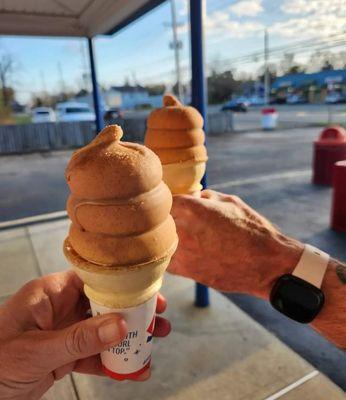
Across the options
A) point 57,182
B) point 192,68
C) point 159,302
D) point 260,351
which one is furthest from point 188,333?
point 57,182

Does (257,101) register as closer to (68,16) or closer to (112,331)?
(68,16)

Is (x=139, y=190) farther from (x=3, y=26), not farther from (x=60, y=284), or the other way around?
(x=3, y=26)

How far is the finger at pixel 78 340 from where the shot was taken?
43.3 inches

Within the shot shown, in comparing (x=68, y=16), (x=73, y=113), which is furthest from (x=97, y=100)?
(x=73, y=113)

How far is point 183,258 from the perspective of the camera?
161 cm

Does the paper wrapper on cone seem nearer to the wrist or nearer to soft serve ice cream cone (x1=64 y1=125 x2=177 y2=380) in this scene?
soft serve ice cream cone (x1=64 y1=125 x2=177 y2=380)

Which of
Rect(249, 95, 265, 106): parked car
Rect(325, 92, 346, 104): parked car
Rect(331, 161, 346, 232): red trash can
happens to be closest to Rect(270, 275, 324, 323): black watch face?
Rect(331, 161, 346, 232): red trash can

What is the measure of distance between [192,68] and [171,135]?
1.39m

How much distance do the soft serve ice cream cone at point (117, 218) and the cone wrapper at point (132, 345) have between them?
7 centimetres

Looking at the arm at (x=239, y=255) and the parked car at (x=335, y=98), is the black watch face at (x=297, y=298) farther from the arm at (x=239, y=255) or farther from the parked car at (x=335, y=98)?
the parked car at (x=335, y=98)

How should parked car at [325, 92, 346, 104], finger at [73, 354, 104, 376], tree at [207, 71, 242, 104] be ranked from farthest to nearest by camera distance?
tree at [207, 71, 242, 104] < parked car at [325, 92, 346, 104] < finger at [73, 354, 104, 376]

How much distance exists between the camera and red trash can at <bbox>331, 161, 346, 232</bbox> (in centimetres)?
522

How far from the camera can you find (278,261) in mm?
1573

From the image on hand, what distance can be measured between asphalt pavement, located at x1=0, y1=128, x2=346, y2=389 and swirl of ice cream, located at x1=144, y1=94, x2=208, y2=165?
1.99 m
